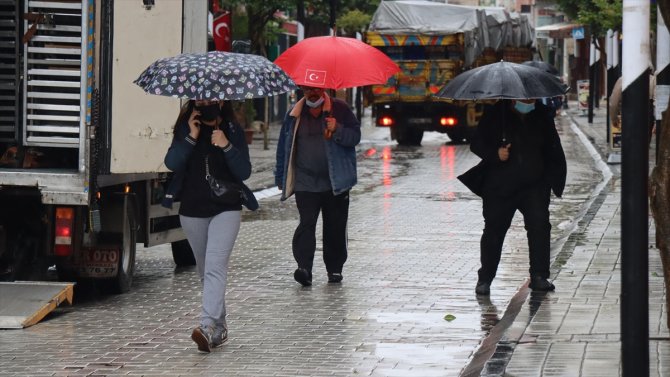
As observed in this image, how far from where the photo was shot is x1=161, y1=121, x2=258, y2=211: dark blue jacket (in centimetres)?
903

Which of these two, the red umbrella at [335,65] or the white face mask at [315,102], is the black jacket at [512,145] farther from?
the white face mask at [315,102]

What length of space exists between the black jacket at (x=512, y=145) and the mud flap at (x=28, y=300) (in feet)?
10.6

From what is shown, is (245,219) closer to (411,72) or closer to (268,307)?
(268,307)

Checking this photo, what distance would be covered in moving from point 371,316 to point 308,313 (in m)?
0.49

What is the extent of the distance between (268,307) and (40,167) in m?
2.15

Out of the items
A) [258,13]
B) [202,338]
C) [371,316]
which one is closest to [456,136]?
[258,13]

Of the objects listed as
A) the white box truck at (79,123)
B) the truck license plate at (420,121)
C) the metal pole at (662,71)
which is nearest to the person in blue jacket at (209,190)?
the white box truck at (79,123)

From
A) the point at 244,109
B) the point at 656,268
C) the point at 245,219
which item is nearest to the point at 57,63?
the point at 656,268

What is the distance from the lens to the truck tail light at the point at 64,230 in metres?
10.8

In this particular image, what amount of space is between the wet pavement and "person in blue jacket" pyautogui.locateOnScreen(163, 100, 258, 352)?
1.14ft

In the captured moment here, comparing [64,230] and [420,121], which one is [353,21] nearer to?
[420,121]

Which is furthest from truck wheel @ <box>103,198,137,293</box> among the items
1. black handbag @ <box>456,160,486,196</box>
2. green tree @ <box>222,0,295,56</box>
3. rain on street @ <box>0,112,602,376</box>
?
green tree @ <box>222,0,295,56</box>

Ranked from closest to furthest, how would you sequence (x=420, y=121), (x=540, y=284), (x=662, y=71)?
(x=540, y=284)
(x=662, y=71)
(x=420, y=121)

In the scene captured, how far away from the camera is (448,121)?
34531 millimetres
